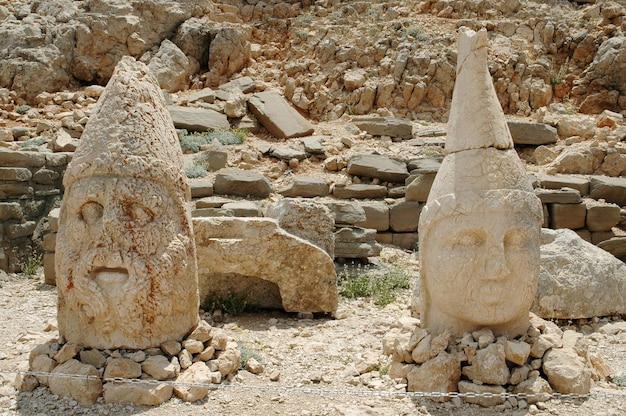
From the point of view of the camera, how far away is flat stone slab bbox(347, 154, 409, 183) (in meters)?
10.7

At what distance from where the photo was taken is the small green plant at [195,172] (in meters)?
10.5

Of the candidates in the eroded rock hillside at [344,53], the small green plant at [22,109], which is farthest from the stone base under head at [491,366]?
the small green plant at [22,109]

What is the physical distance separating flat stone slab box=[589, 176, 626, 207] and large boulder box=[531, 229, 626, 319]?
4.13m

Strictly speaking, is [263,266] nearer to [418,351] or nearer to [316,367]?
[316,367]

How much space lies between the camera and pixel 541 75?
16.4m

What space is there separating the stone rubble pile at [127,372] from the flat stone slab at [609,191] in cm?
825

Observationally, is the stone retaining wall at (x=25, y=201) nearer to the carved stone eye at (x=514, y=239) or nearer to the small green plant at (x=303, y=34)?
the carved stone eye at (x=514, y=239)

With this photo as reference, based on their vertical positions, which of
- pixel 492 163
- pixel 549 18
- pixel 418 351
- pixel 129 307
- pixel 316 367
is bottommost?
pixel 316 367

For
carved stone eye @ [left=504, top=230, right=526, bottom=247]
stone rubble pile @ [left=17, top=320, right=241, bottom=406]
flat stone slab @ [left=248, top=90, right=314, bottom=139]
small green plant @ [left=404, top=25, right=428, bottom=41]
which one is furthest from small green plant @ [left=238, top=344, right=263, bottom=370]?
small green plant @ [left=404, top=25, right=428, bottom=41]

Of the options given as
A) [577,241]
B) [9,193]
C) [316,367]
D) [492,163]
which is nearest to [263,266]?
[316,367]

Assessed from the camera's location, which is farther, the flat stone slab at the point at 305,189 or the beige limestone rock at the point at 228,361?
the flat stone slab at the point at 305,189

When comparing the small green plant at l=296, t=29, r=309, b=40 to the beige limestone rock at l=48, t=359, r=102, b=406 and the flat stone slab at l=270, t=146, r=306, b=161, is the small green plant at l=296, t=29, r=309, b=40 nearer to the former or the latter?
the flat stone slab at l=270, t=146, r=306, b=161

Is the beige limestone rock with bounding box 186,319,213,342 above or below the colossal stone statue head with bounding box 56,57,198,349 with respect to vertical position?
below

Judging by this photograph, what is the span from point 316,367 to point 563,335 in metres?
2.00
